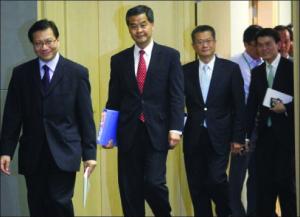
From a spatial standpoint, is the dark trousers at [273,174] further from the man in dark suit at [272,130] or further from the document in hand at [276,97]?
the document in hand at [276,97]

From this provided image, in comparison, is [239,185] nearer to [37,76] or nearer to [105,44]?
[105,44]

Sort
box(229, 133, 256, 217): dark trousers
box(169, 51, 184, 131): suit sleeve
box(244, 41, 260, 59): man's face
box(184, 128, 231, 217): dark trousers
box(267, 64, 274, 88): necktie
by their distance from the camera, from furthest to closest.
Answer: box(244, 41, 260, 59): man's face, box(229, 133, 256, 217): dark trousers, box(184, 128, 231, 217): dark trousers, box(267, 64, 274, 88): necktie, box(169, 51, 184, 131): suit sleeve

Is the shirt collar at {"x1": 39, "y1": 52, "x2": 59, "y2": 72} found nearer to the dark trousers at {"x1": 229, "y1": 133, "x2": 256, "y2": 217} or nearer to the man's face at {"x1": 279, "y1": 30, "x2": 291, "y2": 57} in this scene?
the dark trousers at {"x1": 229, "y1": 133, "x2": 256, "y2": 217}

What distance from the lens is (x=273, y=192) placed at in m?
5.41

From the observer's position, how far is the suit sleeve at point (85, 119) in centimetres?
470

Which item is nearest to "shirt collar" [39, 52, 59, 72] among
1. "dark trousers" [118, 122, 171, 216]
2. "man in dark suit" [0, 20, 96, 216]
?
"man in dark suit" [0, 20, 96, 216]

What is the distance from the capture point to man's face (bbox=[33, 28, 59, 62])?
463 centimetres

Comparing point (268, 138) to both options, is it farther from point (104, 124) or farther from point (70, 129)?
point (70, 129)

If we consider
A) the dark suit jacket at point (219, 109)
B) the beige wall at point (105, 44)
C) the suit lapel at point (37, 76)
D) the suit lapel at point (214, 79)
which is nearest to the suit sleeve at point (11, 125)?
the suit lapel at point (37, 76)

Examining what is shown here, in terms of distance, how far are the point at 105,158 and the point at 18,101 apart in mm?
2044

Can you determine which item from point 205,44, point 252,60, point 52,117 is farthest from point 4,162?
point 252,60

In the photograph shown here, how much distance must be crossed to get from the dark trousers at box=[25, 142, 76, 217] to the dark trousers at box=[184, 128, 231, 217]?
1.24m

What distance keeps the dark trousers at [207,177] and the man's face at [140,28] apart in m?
0.97

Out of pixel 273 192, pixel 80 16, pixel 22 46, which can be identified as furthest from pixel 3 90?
pixel 273 192
